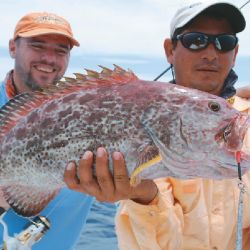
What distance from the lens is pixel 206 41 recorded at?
3.54m

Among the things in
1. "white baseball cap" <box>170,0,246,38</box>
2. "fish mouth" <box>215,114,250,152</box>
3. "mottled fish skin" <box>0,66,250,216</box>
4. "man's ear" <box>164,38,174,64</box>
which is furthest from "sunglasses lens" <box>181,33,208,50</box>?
"fish mouth" <box>215,114,250,152</box>

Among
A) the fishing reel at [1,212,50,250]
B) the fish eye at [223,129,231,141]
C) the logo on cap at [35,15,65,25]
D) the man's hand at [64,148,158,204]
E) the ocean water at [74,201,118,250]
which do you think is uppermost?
the logo on cap at [35,15,65,25]

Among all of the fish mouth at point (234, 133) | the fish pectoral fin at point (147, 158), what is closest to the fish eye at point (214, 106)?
the fish mouth at point (234, 133)

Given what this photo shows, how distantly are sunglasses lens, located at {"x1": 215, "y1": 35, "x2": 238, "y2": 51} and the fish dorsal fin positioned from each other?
0.88 metres

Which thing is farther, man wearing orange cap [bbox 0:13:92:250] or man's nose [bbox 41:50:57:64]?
man's nose [bbox 41:50:57:64]

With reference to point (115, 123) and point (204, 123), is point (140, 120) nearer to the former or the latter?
point (115, 123)

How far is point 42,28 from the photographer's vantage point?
17.7ft

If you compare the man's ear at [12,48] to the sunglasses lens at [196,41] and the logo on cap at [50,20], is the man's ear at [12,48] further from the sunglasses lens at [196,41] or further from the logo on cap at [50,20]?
the sunglasses lens at [196,41]

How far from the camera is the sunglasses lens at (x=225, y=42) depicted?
140 inches

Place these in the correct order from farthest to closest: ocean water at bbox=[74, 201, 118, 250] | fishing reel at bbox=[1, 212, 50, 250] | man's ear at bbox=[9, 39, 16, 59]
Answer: ocean water at bbox=[74, 201, 118, 250], man's ear at bbox=[9, 39, 16, 59], fishing reel at bbox=[1, 212, 50, 250]

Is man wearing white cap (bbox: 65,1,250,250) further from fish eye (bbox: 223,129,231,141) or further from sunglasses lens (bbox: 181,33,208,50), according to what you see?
fish eye (bbox: 223,129,231,141)

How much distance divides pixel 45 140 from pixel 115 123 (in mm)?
550

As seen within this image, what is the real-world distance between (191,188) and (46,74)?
2568 millimetres

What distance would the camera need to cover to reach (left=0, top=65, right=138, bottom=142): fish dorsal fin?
3025mm
